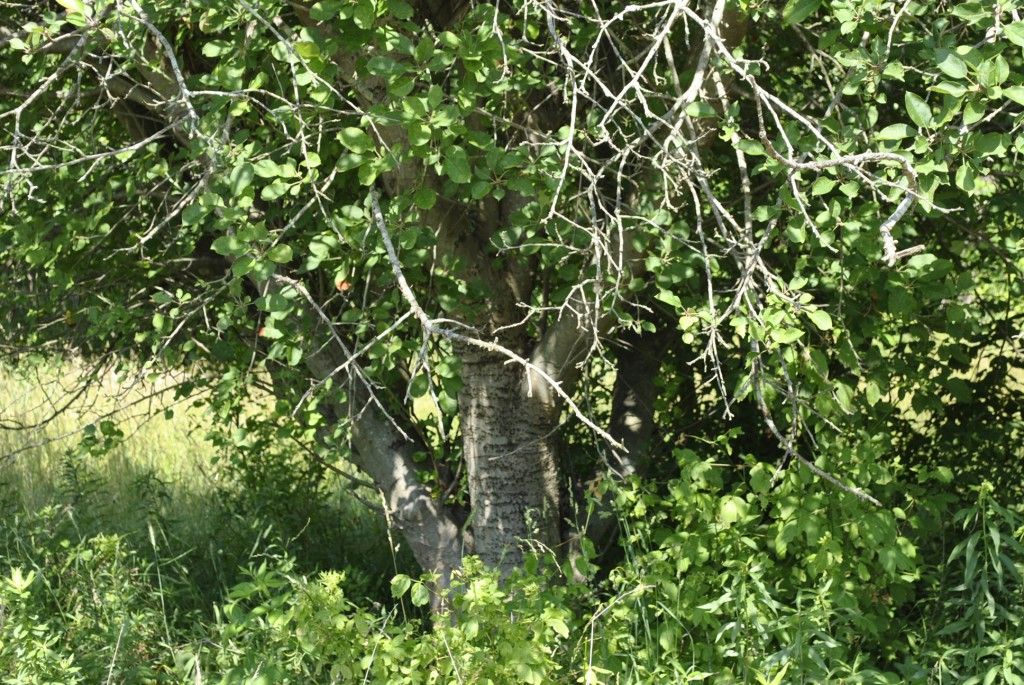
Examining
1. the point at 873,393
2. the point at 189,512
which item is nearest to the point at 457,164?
the point at 873,393

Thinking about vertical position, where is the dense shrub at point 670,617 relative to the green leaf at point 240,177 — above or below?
below

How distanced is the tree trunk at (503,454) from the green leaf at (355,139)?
3.34 feet

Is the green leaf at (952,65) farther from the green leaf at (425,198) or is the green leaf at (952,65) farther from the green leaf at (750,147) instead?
the green leaf at (425,198)

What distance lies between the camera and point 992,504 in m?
3.45

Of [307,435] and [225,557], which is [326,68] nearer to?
[307,435]

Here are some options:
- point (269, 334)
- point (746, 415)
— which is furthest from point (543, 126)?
point (746, 415)

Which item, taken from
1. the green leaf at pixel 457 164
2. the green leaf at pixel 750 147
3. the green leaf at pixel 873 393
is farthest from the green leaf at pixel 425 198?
the green leaf at pixel 873 393

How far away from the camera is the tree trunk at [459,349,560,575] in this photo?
152 inches

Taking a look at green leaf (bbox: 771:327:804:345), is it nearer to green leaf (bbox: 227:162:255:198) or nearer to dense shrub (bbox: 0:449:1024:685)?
dense shrub (bbox: 0:449:1024:685)

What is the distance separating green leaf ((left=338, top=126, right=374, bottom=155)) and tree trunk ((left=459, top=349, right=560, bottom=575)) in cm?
102

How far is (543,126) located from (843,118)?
2.94ft

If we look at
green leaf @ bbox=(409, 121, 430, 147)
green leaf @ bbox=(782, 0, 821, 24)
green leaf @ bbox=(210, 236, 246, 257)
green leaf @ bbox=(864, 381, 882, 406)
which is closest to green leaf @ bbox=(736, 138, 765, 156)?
green leaf @ bbox=(782, 0, 821, 24)

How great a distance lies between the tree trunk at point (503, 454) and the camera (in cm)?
386

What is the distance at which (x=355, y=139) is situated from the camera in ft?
9.63
